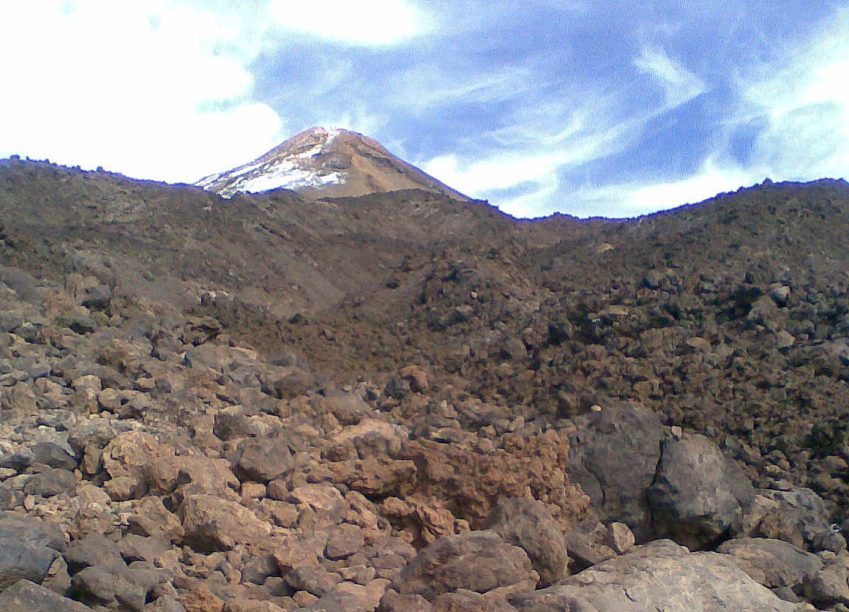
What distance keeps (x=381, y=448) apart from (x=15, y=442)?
2564 mm

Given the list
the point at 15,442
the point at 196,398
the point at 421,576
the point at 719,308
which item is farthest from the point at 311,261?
the point at 421,576

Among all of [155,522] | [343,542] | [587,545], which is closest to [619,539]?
[587,545]

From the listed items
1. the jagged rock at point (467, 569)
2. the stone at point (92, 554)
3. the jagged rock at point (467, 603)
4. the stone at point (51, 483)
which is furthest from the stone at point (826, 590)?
the stone at point (51, 483)

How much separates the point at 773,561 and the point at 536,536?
1633 mm

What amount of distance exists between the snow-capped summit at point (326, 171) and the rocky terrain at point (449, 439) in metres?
24.3

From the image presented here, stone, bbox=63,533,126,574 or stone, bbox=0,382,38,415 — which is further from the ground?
stone, bbox=0,382,38,415

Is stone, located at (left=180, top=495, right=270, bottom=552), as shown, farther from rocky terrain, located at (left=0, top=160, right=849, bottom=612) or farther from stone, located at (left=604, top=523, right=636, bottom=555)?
stone, located at (left=604, top=523, right=636, bottom=555)

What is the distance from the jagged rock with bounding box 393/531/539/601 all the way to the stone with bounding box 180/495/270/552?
1050 millimetres

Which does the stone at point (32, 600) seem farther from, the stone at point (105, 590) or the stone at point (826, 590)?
the stone at point (826, 590)

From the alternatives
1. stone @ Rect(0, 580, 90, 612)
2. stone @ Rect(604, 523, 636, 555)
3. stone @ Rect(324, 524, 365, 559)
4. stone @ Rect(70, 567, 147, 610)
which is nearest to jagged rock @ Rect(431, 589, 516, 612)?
stone @ Rect(324, 524, 365, 559)

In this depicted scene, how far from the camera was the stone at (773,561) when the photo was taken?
16.7ft

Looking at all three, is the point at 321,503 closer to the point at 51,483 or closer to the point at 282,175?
the point at 51,483

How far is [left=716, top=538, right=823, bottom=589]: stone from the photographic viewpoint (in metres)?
5.10

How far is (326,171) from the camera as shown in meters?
40.7
